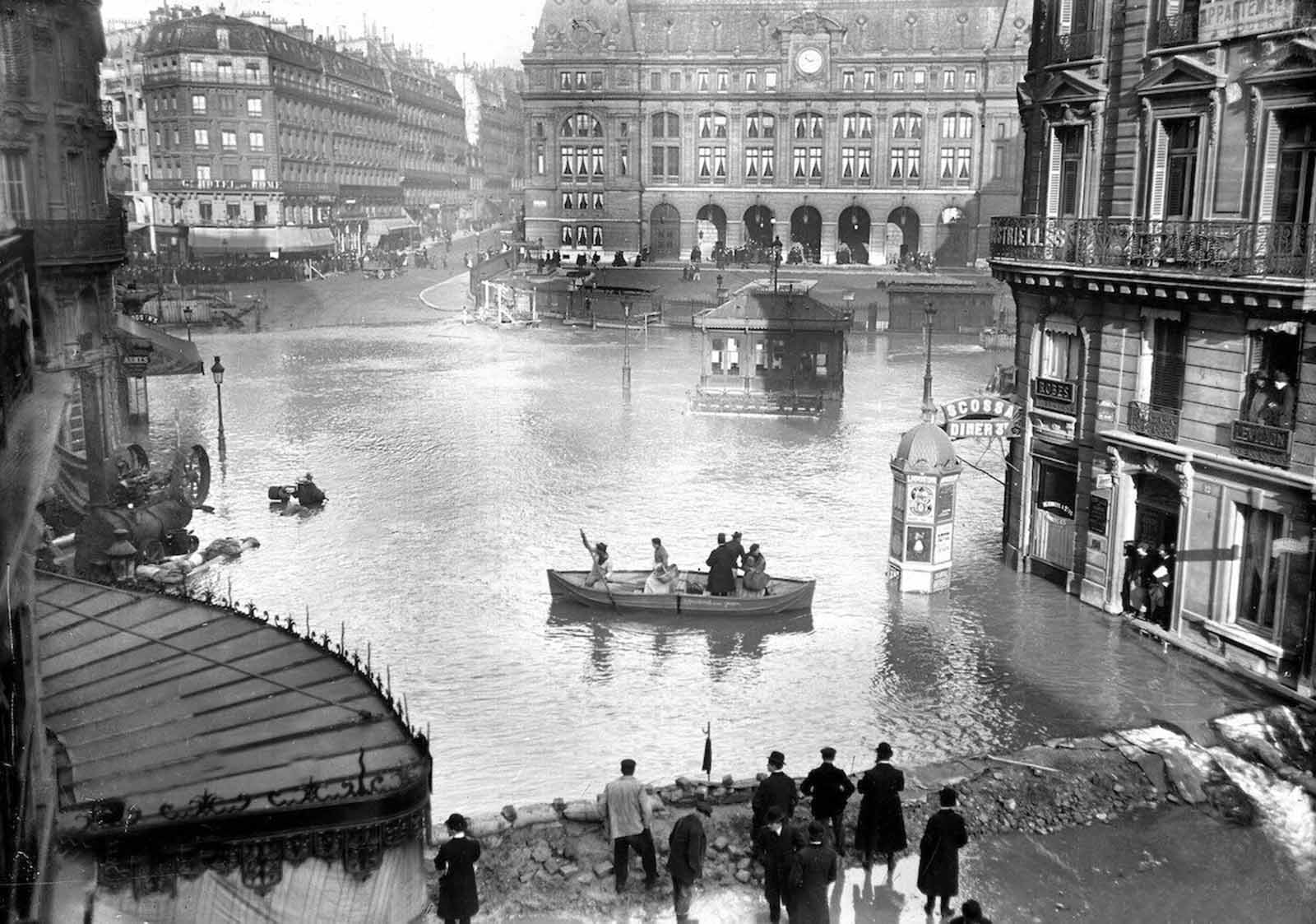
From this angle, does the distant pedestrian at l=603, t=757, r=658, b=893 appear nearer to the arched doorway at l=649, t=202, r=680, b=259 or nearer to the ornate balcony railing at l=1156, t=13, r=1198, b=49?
the ornate balcony railing at l=1156, t=13, r=1198, b=49

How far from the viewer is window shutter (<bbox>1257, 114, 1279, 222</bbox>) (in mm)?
21656

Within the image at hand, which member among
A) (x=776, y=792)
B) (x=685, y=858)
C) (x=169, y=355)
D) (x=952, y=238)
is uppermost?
(x=952, y=238)

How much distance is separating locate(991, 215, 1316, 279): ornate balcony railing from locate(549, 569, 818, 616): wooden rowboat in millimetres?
8888

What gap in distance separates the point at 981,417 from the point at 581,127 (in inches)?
3152

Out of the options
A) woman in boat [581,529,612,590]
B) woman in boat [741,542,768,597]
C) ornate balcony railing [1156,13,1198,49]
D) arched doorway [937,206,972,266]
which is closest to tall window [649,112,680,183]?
arched doorway [937,206,972,266]

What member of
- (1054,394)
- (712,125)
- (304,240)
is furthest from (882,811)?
(304,240)

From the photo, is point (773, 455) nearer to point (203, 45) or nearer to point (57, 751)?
point (57, 751)

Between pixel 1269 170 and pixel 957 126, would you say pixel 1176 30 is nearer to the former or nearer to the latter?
pixel 1269 170

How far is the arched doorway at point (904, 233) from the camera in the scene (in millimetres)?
102938

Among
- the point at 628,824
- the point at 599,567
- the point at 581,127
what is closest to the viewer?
the point at 628,824

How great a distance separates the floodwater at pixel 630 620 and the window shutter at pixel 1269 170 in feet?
27.4

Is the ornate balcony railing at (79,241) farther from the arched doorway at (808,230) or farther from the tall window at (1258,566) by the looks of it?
the arched doorway at (808,230)

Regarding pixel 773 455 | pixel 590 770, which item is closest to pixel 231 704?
pixel 590 770

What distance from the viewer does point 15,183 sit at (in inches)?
191
